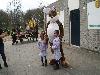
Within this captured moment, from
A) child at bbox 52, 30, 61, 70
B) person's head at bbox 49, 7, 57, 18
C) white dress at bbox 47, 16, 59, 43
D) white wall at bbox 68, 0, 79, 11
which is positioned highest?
white wall at bbox 68, 0, 79, 11

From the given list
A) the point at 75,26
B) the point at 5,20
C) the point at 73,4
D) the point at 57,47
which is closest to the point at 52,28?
the point at 57,47

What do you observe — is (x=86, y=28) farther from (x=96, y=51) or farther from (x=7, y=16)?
(x=7, y=16)

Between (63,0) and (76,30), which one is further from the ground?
(63,0)

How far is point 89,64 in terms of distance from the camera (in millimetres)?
12008

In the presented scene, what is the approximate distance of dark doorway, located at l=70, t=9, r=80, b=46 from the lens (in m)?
18.8

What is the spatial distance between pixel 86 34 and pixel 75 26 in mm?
2505

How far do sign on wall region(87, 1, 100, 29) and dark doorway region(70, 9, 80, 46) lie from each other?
7.42ft

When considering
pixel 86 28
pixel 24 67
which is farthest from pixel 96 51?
pixel 24 67

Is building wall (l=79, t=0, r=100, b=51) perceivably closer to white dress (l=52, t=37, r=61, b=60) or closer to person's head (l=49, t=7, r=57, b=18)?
person's head (l=49, t=7, r=57, b=18)

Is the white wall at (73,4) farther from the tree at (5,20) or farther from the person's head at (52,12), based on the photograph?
the tree at (5,20)

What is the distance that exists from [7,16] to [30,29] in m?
34.9

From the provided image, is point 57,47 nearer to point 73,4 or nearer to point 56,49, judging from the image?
point 56,49

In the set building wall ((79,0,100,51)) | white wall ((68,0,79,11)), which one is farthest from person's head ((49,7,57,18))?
white wall ((68,0,79,11))

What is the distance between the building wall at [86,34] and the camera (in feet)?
51.6
